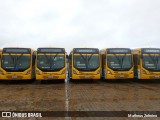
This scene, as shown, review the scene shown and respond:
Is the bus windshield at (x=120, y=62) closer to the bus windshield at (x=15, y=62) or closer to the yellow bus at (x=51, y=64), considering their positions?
the yellow bus at (x=51, y=64)

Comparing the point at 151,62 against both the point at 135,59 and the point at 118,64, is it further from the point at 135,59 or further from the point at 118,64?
the point at 118,64

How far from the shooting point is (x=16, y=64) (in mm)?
22047

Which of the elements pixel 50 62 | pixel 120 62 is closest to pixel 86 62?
pixel 120 62

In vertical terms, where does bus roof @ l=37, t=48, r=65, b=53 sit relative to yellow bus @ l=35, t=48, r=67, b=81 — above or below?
above

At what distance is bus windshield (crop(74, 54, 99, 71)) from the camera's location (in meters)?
22.5

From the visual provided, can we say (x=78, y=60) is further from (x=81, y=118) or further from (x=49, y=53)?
(x=81, y=118)

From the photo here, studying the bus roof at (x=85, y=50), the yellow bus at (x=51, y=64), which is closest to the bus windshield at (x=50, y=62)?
the yellow bus at (x=51, y=64)

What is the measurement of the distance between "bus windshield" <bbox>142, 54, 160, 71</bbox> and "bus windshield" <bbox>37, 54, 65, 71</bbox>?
6550 mm

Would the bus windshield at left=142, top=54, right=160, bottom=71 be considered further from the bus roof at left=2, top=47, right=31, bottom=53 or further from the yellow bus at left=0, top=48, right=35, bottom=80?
the bus roof at left=2, top=47, right=31, bottom=53

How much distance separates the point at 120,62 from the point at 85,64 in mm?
2862

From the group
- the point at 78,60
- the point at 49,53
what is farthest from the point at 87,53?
the point at 49,53

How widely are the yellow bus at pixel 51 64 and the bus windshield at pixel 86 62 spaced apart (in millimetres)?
1114

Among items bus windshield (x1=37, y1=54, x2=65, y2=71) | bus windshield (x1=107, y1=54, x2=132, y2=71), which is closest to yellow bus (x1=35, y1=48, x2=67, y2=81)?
bus windshield (x1=37, y1=54, x2=65, y2=71)

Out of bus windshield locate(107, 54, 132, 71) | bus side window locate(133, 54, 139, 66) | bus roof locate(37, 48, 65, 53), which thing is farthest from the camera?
bus side window locate(133, 54, 139, 66)
